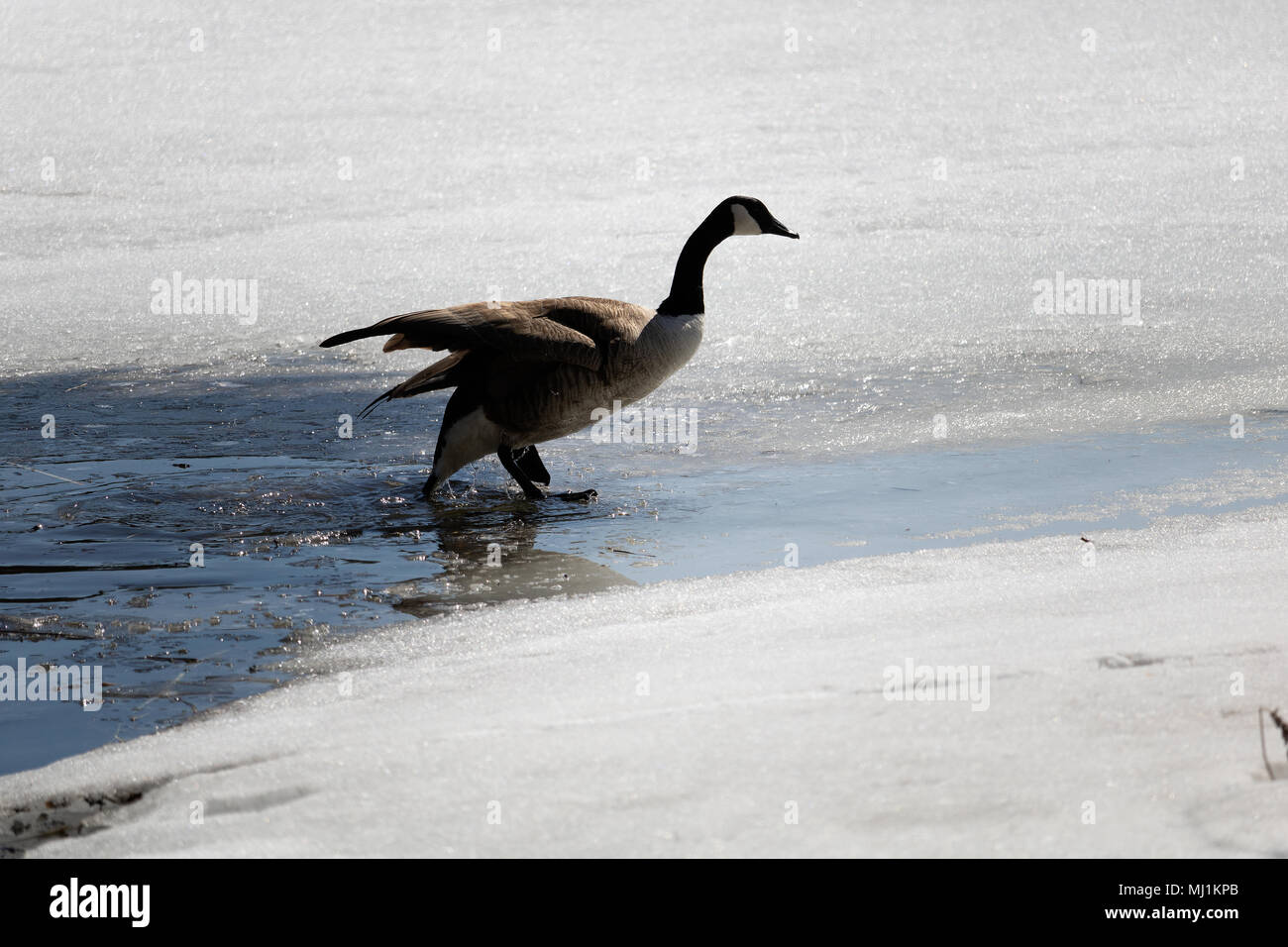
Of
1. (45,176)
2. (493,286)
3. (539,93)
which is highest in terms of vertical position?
(539,93)

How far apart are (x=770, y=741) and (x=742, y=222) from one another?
4251 mm

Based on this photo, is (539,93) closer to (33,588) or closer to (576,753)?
(33,588)

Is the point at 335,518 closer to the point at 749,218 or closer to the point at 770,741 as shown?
the point at 749,218

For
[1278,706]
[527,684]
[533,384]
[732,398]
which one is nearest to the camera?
[1278,706]

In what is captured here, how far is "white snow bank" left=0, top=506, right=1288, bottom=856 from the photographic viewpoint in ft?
7.80

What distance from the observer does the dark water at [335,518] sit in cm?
416

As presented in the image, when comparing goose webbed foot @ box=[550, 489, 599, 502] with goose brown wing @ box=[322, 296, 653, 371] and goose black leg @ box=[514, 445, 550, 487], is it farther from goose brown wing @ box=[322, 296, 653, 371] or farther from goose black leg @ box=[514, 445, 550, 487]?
goose brown wing @ box=[322, 296, 653, 371]

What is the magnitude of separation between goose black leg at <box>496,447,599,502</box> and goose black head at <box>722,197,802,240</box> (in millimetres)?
1497

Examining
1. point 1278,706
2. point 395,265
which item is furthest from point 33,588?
point 395,265

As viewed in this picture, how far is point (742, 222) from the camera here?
6590 mm

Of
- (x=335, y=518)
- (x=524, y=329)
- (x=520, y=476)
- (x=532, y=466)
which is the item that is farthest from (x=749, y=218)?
(x=335, y=518)
